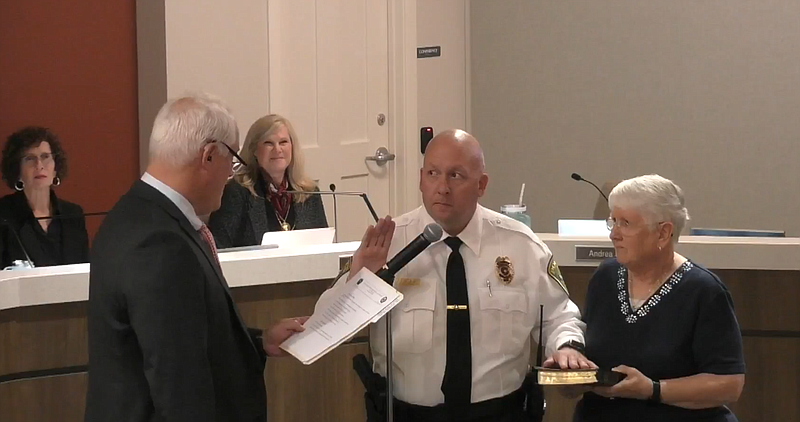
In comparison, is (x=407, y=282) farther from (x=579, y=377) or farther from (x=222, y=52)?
(x=222, y=52)

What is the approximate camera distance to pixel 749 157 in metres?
5.92

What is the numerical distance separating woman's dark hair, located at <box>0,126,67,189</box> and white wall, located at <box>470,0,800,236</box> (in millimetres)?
3172

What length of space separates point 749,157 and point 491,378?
3.88 metres

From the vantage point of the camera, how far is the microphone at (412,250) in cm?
222

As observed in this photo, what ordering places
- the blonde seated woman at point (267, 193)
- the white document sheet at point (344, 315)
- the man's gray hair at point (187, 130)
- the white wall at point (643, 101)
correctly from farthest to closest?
the white wall at point (643, 101)
the blonde seated woman at point (267, 193)
the white document sheet at point (344, 315)
the man's gray hair at point (187, 130)

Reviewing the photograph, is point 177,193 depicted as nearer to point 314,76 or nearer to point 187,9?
point 187,9

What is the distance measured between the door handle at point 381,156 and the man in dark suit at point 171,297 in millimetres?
4005

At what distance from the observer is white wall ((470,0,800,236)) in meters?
5.86

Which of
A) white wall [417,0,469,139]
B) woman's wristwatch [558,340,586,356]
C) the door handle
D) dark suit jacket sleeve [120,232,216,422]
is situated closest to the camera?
dark suit jacket sleeve [120,232,216,422]

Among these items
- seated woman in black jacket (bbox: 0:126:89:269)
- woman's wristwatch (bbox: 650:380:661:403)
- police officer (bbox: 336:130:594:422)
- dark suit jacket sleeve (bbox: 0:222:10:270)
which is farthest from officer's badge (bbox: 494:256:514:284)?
seated woman in black jacket (bbox: 0:126:89:269)

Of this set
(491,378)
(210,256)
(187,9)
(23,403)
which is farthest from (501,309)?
(187,9)

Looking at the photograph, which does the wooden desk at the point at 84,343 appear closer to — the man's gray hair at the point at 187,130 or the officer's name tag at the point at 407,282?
the officer's name tag at the point at 407,282

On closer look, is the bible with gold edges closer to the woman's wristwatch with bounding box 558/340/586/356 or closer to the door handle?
the woman's wristwatch with bounding box 558/340/586/356

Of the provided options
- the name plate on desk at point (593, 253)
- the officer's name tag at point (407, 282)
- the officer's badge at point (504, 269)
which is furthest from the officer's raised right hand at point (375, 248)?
the name plate on desk at point (593, 253)
